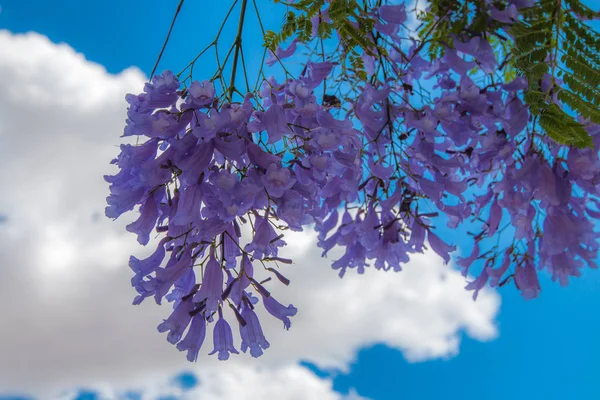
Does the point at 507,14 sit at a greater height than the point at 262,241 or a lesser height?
greater

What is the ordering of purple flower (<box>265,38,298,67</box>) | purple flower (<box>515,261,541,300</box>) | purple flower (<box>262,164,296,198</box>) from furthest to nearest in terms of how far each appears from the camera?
purple flower (<box>515,261,541,300</box>)
purple flower (<box>265,38,298,67</box>)
purple flower (<box>262,164,296,198</box>)

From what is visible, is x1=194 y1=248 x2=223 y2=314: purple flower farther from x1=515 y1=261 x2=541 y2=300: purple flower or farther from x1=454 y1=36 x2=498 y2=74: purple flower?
x1=515 y1=261 x2=541 y2=300: purple flower

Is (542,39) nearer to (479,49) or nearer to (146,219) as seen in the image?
(479,49)

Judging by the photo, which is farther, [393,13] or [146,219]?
[393,13]

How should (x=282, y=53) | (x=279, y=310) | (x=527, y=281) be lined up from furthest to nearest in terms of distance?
(x=527, y=281) < (x=282, y=53) < (x=279, y=310)

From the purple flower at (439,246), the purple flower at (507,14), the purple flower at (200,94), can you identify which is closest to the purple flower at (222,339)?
the purple flower at (200,94)

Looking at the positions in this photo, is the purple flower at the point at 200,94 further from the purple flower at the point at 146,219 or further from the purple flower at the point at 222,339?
the purple flower at the point at 222,339

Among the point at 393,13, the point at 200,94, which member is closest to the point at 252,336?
the point at 200,94

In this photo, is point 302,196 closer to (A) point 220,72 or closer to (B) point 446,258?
(A) point 220,72

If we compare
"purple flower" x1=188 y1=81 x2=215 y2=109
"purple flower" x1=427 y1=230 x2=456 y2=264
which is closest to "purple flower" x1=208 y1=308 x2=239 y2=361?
"purple flower" x1=188 y1=81 x2=215 y2=109

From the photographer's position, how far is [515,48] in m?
0.97

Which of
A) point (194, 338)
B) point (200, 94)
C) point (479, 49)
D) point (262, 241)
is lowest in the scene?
point (194, 338)

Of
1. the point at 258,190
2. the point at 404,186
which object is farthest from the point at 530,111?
the point at 258,190

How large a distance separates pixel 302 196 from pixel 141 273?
0.93ft
